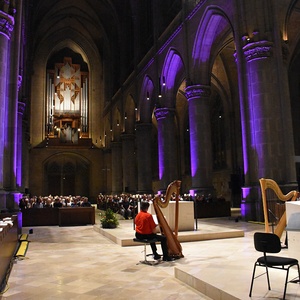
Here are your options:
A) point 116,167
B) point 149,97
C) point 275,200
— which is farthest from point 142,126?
point 275,200

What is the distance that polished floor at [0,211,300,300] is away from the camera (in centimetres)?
479

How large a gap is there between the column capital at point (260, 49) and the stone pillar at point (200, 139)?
5.04 meters

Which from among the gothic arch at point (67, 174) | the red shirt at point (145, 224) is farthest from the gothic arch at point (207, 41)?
the gothic arch at point (67, 174)

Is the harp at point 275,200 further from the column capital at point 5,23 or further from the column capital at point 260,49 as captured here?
the column capital at point 5,23

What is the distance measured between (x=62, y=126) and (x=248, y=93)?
1067 inches

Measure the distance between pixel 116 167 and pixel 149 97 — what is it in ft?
31.9

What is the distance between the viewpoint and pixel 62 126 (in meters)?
37.9

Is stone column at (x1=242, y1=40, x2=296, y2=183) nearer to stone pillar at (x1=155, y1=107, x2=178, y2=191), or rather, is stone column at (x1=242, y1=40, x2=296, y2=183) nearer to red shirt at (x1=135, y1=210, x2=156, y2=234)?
red shirt at (x1=135, y1=210, x2=156, y2=234)

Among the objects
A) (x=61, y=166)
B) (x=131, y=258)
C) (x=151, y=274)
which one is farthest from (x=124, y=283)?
(x=61, y=166)

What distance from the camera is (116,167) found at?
3388cm

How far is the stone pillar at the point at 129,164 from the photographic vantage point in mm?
30016

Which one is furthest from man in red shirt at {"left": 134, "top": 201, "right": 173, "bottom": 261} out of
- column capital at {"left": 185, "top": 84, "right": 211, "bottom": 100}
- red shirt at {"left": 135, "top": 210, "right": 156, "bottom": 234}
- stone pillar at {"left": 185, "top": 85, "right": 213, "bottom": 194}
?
column capital at {"left": 185, "top": 84, "right": 211, "bottom": 100}

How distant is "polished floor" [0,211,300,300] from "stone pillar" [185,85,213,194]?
881 centimetres

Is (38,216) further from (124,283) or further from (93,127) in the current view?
(93,127)
